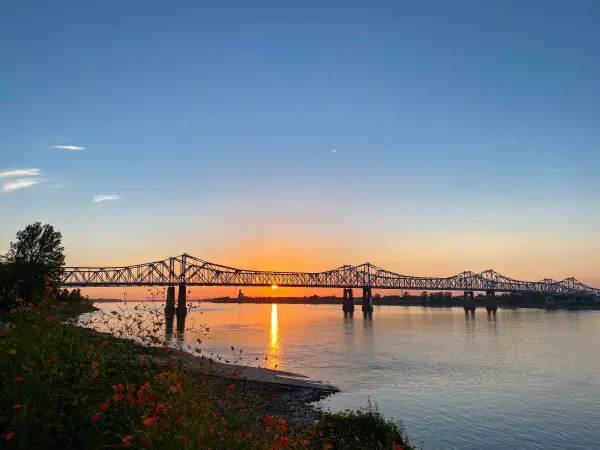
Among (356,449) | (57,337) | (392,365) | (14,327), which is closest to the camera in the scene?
(57,337)

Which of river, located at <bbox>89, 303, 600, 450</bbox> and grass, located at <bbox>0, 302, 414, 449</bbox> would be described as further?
river, located at <bbox>89, 303, 600, 450</bbox>

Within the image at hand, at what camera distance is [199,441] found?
6273 millimetres

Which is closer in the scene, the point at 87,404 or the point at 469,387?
the point at 87,404

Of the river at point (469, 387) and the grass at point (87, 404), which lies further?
the river at point (469, 387)

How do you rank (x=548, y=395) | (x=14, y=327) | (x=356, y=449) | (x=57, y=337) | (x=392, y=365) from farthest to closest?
(x=392, y=365), (x=548, y=395), (x=356, y=449), (x=14, y=327), (x=57, y=337)

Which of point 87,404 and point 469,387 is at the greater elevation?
point 87,404

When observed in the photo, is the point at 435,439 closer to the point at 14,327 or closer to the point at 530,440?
the point at 530,440

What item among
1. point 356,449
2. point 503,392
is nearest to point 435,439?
point 356,449

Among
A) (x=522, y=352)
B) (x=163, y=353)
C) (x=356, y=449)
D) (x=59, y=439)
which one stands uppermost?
(x=163, y=353)

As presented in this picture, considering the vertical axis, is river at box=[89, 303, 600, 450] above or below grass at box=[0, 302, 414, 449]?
below

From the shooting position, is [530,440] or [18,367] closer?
[18,367]

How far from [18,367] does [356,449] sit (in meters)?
11.5

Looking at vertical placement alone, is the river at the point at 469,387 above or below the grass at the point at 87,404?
below

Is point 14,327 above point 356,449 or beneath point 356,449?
above
